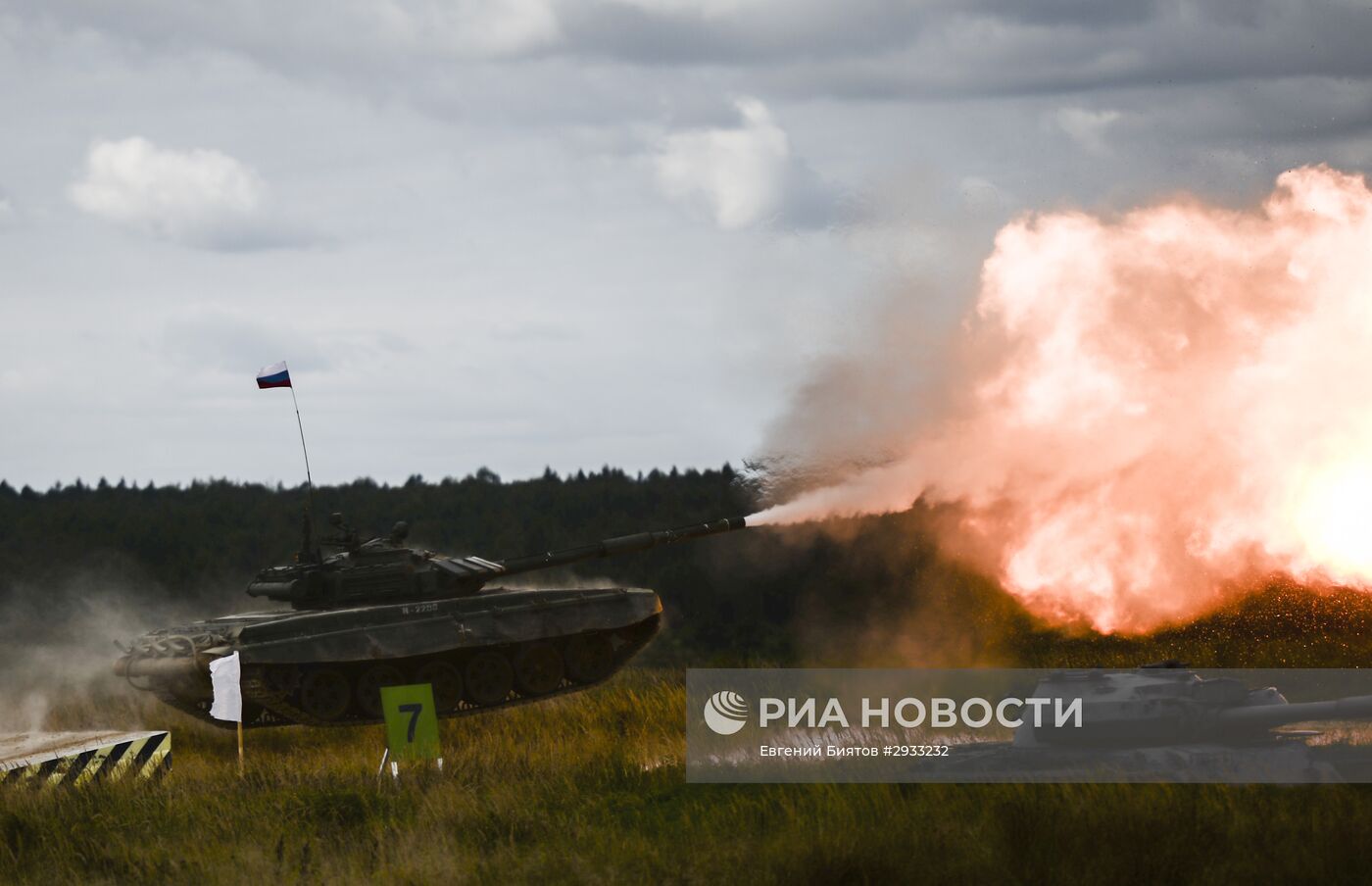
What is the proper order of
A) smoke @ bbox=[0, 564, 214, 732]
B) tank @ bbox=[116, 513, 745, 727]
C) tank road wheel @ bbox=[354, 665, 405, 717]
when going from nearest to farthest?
tank @ bbox=[116, 513, 745, 727] → tank road wheel @ bbox=[354, 665, 405, 717] → smoke @ bbox=[0, 564, 214, 732]

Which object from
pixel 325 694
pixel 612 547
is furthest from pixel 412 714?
pixel 612 547

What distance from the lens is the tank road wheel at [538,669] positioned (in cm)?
2414

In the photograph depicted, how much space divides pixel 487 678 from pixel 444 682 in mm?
696

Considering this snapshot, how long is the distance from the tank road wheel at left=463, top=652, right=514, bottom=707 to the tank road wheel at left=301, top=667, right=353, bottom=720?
5.94 ft

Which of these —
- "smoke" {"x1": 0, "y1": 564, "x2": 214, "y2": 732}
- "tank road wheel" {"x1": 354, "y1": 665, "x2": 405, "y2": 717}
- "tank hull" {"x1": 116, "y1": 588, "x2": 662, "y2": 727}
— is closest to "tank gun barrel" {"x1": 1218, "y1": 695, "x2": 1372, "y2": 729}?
"tank hull" {"x1": 116, "y1": 588, "x2": 662, "y2": 727}

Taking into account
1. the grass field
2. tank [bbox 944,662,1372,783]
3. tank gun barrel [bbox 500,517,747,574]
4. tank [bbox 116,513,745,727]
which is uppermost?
tank gun barrel [bbox 500,517,747,574]

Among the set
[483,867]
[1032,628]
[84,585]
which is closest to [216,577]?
[84,585]

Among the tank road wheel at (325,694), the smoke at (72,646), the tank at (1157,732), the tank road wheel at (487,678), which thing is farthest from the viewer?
the smoke at (72,646)

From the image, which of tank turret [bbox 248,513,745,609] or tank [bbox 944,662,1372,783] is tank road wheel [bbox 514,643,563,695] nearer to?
tank turret [bbox 248,513,745,609]

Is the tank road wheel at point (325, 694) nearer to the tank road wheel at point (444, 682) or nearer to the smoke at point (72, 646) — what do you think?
the tank road wheel at point (444, 682)

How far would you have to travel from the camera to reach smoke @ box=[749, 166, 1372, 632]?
2198cm

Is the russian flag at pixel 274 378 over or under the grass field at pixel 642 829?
over

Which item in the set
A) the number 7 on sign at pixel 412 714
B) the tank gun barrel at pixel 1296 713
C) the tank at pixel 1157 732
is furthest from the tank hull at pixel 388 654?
the tank gun barrel at pixel 1296 713

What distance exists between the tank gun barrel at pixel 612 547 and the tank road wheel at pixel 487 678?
127 centimetres
